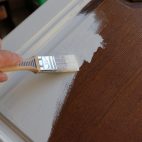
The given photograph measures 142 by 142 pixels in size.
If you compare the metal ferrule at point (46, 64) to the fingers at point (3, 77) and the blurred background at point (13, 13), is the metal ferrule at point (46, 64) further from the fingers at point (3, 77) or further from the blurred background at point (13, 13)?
the blurred background at point (13, 13)

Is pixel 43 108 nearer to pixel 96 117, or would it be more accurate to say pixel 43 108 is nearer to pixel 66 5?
pixel 96 117

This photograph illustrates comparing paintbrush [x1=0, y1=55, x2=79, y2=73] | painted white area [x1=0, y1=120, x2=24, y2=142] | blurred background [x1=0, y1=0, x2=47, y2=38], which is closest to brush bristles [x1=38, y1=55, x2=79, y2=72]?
paintbrush [x1=0, y1=55, x2=79, y2=73]

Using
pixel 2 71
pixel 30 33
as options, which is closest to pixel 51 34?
pixel 30 33

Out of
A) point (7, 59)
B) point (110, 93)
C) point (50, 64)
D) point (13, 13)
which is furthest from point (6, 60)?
point (13, 13)

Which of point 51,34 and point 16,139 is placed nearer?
point 16,139

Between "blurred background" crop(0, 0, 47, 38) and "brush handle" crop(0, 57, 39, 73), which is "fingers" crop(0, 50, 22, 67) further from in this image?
"blurred background" crop(0, 0, 47, 38)

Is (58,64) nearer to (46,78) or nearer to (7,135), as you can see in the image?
(46,78)

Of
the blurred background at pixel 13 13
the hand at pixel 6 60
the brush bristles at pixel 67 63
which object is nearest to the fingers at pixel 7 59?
the hand at pixel 6 60
